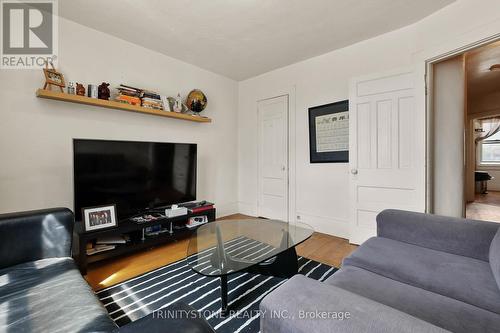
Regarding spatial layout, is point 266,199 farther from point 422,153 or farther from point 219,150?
point 422,153

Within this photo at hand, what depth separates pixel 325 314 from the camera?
65 centimetres

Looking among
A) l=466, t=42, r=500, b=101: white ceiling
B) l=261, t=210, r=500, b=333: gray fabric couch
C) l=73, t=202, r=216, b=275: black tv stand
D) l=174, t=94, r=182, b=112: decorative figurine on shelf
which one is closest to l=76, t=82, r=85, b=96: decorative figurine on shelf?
l=174, t=94, r=182, b=112: decorative figurine on shelf

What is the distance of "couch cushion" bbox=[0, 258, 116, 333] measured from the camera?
86cm

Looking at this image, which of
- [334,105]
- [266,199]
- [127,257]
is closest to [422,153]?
[334,105]

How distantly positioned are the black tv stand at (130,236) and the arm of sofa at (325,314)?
189 cm

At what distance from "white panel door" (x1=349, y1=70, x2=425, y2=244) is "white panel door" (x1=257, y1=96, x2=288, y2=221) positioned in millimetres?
1076

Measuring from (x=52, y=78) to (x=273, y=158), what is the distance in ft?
9.14

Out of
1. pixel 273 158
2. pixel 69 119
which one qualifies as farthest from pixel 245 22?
pixel 69 119

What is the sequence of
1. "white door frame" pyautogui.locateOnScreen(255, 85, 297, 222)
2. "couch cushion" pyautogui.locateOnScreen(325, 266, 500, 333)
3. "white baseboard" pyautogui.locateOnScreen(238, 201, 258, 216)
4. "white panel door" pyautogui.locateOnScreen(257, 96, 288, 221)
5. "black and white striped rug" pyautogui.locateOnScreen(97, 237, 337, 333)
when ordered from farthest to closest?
1. "white baseboard" pyautogui.locateOnScreen(238, 201, 258, 216)
2. "white panel door" pyautogui.locateOnScreen(257, 96, 288, 221)
3. "white door frame" pyautogui.locateOnScreen(255, 85, 297, 222)
4. "black and white striped rug" pyautogui.locateOnScreen(97, 237, 337, 333)
5. "couch cushion" pyautogui.locateOnScreen(325, 266, 500, 333)

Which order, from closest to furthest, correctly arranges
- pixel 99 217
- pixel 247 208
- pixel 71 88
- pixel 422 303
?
pixel 422 303 < pixel 99 217 < pixel 71 88 < pixel 247 208

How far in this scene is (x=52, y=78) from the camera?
217 centimetres

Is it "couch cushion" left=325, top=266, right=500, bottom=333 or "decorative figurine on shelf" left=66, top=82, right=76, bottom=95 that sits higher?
"decorative figurine on shelf" left=66, top=82, right=76, bottom=95

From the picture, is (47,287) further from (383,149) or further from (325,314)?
(383,149)

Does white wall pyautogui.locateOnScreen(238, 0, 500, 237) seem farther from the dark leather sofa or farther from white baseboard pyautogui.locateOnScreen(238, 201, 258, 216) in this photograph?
the dark leather sofa
